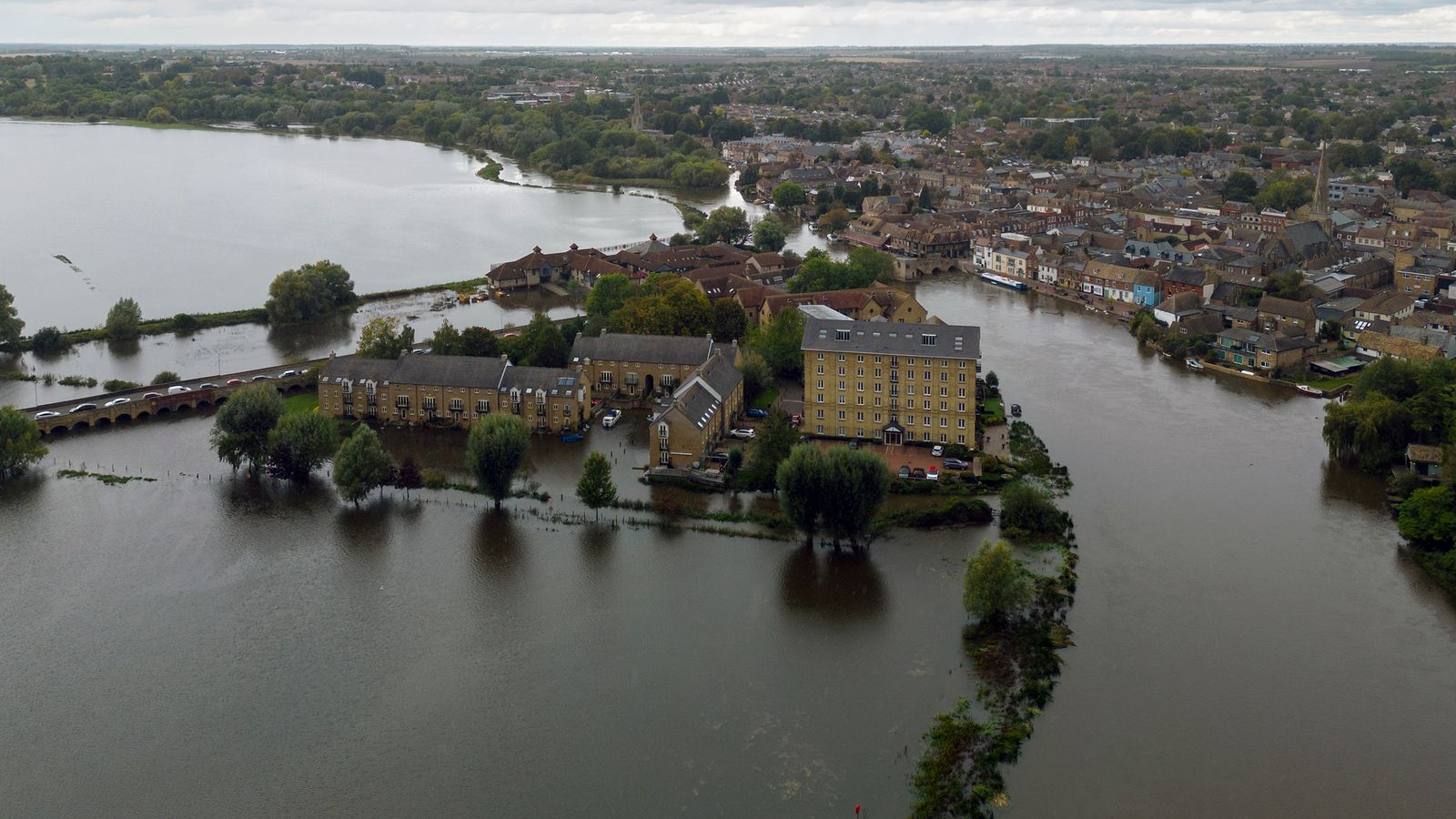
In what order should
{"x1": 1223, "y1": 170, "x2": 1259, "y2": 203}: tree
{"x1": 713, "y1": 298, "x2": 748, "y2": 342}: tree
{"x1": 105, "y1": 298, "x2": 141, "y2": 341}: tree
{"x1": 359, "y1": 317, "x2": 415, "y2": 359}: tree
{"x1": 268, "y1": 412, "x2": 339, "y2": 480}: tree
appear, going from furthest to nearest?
{"x1": 1223, "y1": 170, "x2": 1259, "y2": 203}: tree → {"x1": 105, "y1": 298, "x2": 141, "y2": 341}: tree → {"x1": 713, "y1": 298, "x2": 748, "y2": 342}: tree → {"x1": 359, "y1": 317, "x2": 415, "y2": 359}: tree → {"x1": 268, "y1": 412, "x2": 339, "y2": 480}: tree

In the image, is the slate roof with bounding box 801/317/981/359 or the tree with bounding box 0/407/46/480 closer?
the tree with bounding box 0/407/46/480

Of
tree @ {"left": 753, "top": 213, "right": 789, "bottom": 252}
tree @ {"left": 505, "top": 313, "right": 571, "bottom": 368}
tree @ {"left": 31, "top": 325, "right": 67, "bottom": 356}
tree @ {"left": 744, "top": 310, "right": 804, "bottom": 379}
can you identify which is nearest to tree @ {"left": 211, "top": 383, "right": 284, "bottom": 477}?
tree @ {"left": 505, "top": 313, "right": 571, "bottom": 368}

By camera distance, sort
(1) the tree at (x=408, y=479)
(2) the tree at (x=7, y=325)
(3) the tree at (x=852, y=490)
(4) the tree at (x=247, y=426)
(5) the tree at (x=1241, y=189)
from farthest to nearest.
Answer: (5) the tree at (x=1241, y=189) < (2) the tree at (x=7, y=325) < (4) the tree at (x=247, y=426) < (1) the tree at (x=408, y=479) < (3) the tree at (x=852, y=490)

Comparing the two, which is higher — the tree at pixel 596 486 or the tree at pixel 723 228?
the tree at pixel 723 228

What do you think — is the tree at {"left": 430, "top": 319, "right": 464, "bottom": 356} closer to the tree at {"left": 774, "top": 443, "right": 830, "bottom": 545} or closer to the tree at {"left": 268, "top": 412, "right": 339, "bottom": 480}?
the tree at {"left": 268, "top": 412, "right": 339, "bottom": 480}

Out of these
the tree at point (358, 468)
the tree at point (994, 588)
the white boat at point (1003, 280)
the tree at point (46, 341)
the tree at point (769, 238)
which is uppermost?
the tree at point (769, 238)

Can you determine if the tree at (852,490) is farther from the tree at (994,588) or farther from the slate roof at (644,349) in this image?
the slate roof at (644,349)

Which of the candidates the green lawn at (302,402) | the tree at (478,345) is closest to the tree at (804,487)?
the tree at (478,345)
